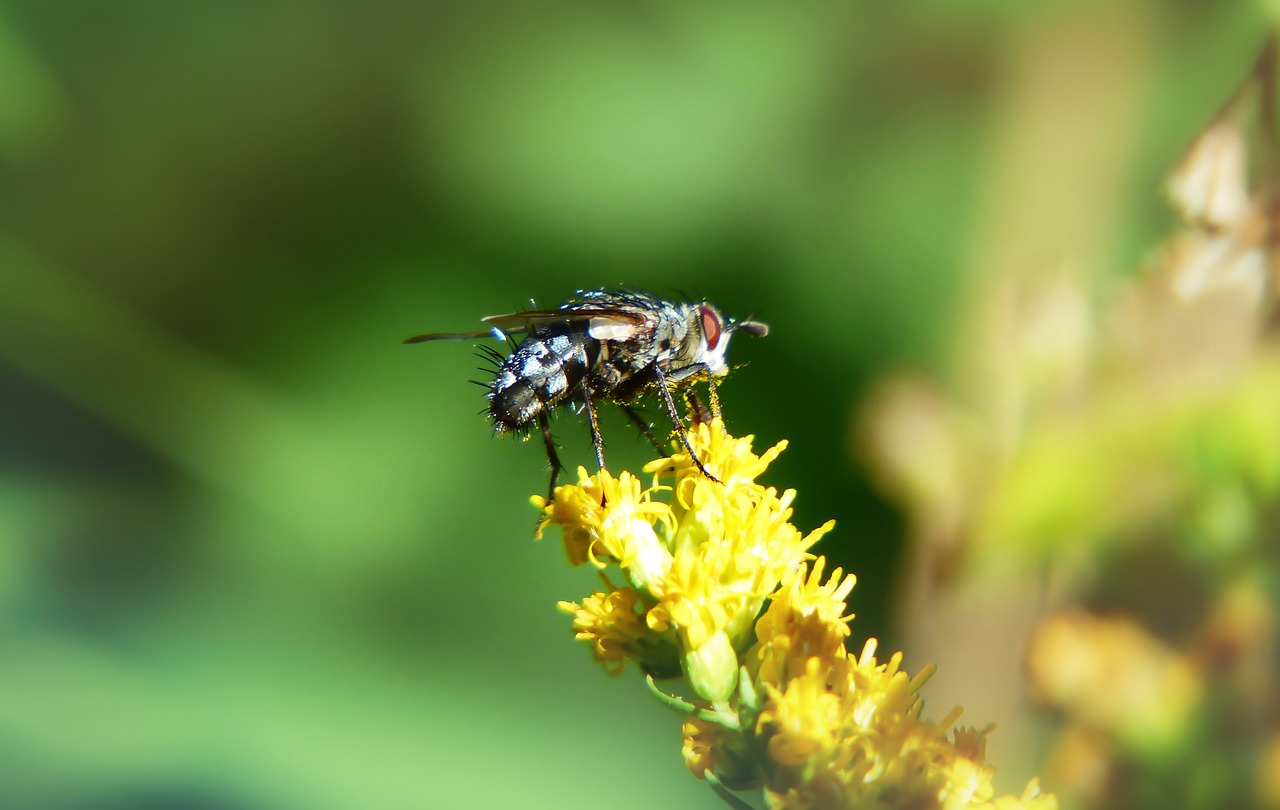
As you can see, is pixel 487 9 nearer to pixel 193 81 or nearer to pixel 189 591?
pixel 193 81

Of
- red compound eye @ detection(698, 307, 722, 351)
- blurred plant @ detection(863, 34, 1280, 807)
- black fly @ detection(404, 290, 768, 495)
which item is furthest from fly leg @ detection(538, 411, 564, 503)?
blurred plant @ detection(863, 34, 1280, 807)

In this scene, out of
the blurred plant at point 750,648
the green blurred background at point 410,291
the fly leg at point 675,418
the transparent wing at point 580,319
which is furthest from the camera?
the green blurred background at point 410,291

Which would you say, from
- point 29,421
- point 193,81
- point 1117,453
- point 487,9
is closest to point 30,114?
point 193,81

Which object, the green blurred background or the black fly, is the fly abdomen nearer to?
the black fly

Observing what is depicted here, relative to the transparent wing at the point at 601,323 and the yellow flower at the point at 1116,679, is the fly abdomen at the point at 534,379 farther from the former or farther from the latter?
the yellow flower at the point at 1116,679

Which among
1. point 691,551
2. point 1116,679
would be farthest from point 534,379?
point 1116,679

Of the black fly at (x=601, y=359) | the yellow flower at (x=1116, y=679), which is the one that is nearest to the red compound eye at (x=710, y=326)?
the black fly at (x=601, y=359)

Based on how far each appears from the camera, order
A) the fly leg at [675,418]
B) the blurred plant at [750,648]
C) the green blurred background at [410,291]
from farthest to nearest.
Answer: the green blurred background at [410,291] → the fly leg at [675,418] → the blurred plant at [750,648]
